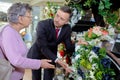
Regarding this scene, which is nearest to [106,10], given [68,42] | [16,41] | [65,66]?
[68,42]

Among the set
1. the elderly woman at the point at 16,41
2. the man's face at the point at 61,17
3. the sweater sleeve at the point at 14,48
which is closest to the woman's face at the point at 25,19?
the elderly woman at the point at 16,41

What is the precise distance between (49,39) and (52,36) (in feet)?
0.16

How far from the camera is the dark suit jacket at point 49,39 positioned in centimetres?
275

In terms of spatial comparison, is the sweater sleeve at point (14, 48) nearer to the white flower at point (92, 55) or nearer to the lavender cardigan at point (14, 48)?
the lavender cardigan at point (14, 48)

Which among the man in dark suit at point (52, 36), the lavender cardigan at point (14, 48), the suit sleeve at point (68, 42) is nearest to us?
the lavender cardigan at point (14, 48)

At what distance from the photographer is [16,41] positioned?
6.88 feet

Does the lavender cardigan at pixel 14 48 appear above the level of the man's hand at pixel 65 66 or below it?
above

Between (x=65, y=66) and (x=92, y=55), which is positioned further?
(x=65, y=66)

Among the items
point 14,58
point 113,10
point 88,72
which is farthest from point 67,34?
point 14,58

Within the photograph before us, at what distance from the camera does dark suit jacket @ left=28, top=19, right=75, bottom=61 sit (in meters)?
2.75

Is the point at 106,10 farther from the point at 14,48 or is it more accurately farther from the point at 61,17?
the point at 14,48

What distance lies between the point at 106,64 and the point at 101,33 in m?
0.29

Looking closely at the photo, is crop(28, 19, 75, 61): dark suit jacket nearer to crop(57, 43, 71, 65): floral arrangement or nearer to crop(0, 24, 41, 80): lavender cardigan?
crop(57, 43, 71, 65): floral arrangement

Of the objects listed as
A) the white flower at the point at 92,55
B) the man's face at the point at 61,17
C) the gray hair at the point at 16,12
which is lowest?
the white flower at the point at 92,55
